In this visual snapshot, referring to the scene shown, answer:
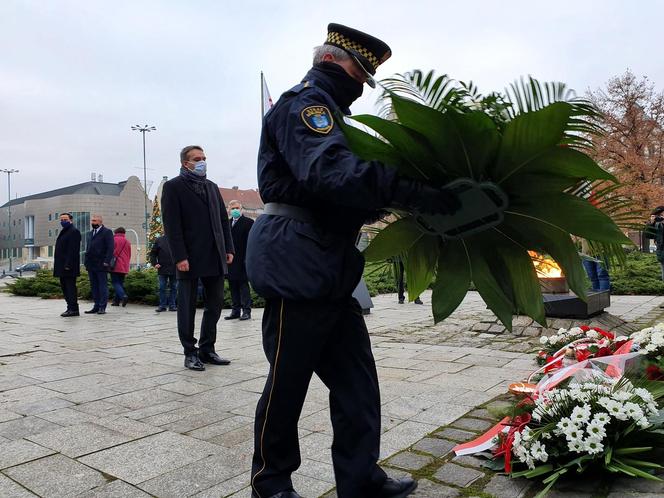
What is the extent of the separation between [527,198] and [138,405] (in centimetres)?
306

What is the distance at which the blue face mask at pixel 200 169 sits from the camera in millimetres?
5242

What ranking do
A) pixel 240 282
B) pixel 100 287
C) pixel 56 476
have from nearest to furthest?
pixel 56 476, pixel 240 282, pixel 100 287

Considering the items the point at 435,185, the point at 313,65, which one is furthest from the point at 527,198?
the point at 313,65

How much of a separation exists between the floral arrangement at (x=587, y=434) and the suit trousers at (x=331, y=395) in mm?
669

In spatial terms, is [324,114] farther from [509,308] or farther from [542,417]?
[542,417]

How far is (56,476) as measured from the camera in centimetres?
259

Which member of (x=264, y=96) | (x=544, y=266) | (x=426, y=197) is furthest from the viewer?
(x=264, y=96)

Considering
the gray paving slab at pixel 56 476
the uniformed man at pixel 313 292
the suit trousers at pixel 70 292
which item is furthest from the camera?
the suit trousers at pixel 70 292

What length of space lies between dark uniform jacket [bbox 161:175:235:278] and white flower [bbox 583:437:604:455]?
355 cm

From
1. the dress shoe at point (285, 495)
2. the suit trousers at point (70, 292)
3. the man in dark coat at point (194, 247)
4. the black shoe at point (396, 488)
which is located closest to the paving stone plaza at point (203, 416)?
the black shoe at point (396, 488)

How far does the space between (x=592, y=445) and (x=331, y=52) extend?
6.10 feet

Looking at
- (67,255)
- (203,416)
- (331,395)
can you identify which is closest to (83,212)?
(67,255)

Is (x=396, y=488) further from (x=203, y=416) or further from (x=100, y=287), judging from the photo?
(x=100, y=287)

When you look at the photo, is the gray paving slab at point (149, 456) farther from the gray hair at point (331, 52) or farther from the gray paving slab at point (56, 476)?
the gray hair at point (331, 52)
